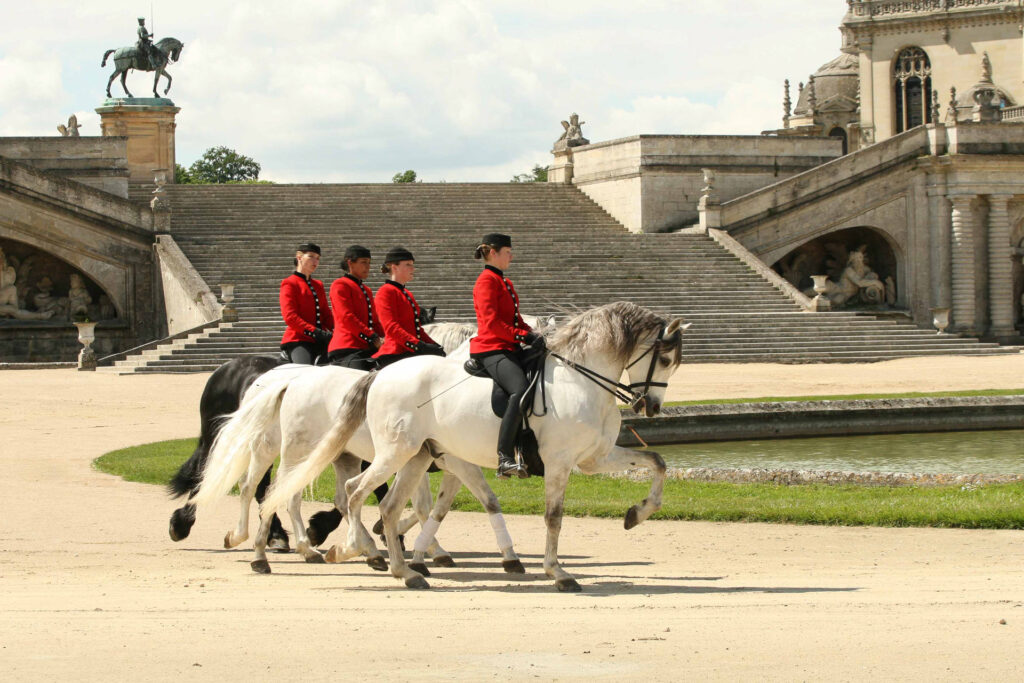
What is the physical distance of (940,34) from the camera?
2324 inches

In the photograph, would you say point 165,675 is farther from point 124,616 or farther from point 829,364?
point 829,364

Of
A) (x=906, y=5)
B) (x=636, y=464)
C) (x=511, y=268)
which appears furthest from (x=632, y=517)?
(x=906, y=5)

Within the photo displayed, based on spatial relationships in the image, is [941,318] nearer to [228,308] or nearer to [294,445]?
[228,308]

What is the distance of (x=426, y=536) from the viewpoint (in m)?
9.62

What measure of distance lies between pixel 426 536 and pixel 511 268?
26.0m

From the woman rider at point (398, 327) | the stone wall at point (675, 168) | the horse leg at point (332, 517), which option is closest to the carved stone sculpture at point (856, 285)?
the stone wall at point (675, 168)

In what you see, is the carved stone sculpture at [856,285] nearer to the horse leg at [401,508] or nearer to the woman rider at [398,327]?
the woman rider at [398,327]

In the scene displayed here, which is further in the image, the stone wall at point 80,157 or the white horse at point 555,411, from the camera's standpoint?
the stone wall at point 80,157

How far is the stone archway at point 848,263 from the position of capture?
1625 inches

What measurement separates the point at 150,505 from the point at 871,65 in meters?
53.0

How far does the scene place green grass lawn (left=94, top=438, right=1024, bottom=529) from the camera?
11.3m

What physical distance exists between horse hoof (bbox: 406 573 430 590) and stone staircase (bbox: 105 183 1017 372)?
20.3m

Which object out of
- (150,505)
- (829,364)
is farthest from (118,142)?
(150,505)

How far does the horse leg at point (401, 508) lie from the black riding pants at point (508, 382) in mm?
702
